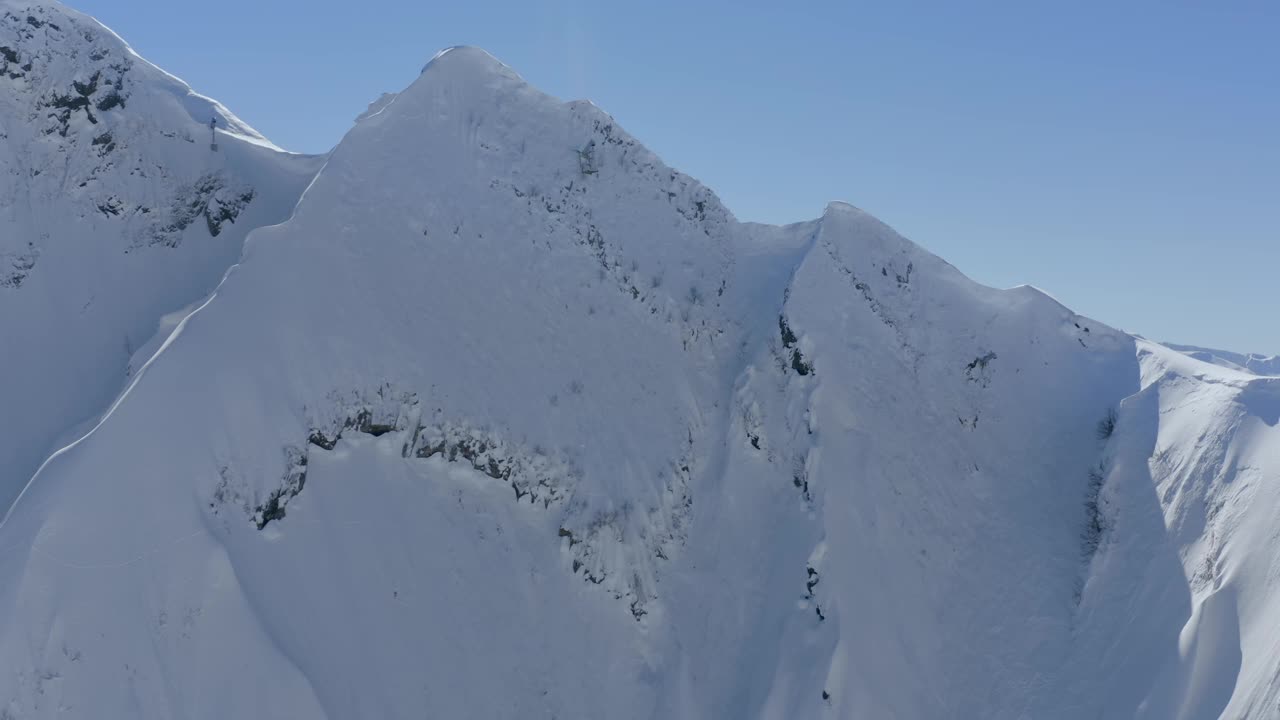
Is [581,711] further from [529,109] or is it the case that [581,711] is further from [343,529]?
[529,109]

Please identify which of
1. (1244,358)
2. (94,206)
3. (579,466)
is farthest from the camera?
(1244,358)

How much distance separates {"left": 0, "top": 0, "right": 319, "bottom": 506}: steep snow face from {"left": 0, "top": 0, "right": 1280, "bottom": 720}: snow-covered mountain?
0.26 meters

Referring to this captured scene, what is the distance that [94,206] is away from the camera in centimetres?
3850

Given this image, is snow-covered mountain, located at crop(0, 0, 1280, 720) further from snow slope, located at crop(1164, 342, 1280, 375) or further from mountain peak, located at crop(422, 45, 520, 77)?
snow slope, located at crop(1164, 342, 1280, 375)

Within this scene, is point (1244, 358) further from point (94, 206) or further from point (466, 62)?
point (94, 206)

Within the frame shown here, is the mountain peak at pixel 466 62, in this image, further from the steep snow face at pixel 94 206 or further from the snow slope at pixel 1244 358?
the snow slope at pixel 1244 358

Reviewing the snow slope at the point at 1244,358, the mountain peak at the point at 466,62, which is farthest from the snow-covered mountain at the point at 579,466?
the snow slope at the point at 1244,358

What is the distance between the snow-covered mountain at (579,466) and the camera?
26.9 metres

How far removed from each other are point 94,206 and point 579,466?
2371 centimetres

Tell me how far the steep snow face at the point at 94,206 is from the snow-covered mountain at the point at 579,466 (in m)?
0.26

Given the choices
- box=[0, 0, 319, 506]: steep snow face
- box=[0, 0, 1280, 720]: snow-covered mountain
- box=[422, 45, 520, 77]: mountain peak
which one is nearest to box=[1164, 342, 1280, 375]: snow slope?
box=[0, 0, 1280, 720]: snow-covered mountain

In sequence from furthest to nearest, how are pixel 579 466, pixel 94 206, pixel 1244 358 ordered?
pixel 1244 358 → pixel 94 206 → pixel 579 466

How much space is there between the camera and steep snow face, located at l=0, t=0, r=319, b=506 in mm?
35156

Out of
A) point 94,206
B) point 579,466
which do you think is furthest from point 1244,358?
point 94,206
